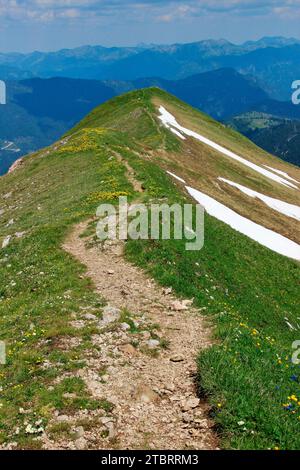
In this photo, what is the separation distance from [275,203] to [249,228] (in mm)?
20867

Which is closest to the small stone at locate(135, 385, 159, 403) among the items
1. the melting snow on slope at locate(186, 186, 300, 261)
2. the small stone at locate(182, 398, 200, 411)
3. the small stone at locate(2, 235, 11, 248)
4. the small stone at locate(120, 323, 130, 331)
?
the small stone at locate(182, 398, 200, 411)

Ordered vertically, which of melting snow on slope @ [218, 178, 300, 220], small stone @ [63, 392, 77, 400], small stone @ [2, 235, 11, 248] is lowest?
melting snow on slope @ [218, 178, 300, 220]

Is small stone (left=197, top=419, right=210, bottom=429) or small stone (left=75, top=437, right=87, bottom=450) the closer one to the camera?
small stone (left=75, top=437, right=87, bottom=450)

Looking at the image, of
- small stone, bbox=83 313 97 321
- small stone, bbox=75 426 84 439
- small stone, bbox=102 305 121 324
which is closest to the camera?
small stone, bbox=75 426 84 439

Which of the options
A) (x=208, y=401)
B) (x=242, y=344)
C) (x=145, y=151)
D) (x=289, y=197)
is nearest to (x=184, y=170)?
(x=145, y=151)

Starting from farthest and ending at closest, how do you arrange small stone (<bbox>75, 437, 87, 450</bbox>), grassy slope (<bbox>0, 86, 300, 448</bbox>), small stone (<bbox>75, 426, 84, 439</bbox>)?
grassy slope (<bbox>0, 86, 300, 448</bbox>), small stone (<bbox>75, 426, 84, 439</bbox>), small stone (<bbox>75, 437, 87, 450</bbox>)

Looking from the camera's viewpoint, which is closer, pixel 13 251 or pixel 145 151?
pixel 13 251

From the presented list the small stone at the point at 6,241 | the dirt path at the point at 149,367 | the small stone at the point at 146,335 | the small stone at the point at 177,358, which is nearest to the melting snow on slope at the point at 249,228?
the small stone at the point at 6,241

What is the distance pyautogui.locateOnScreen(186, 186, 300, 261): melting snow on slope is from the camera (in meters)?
42.2

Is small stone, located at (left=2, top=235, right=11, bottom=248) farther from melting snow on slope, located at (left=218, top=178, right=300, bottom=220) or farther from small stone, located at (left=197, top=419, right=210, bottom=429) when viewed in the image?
melting snow on slope, located at (left=218, top=178, right=300, bottom=220)

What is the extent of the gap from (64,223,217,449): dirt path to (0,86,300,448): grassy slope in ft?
2.00

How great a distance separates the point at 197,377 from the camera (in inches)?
541
